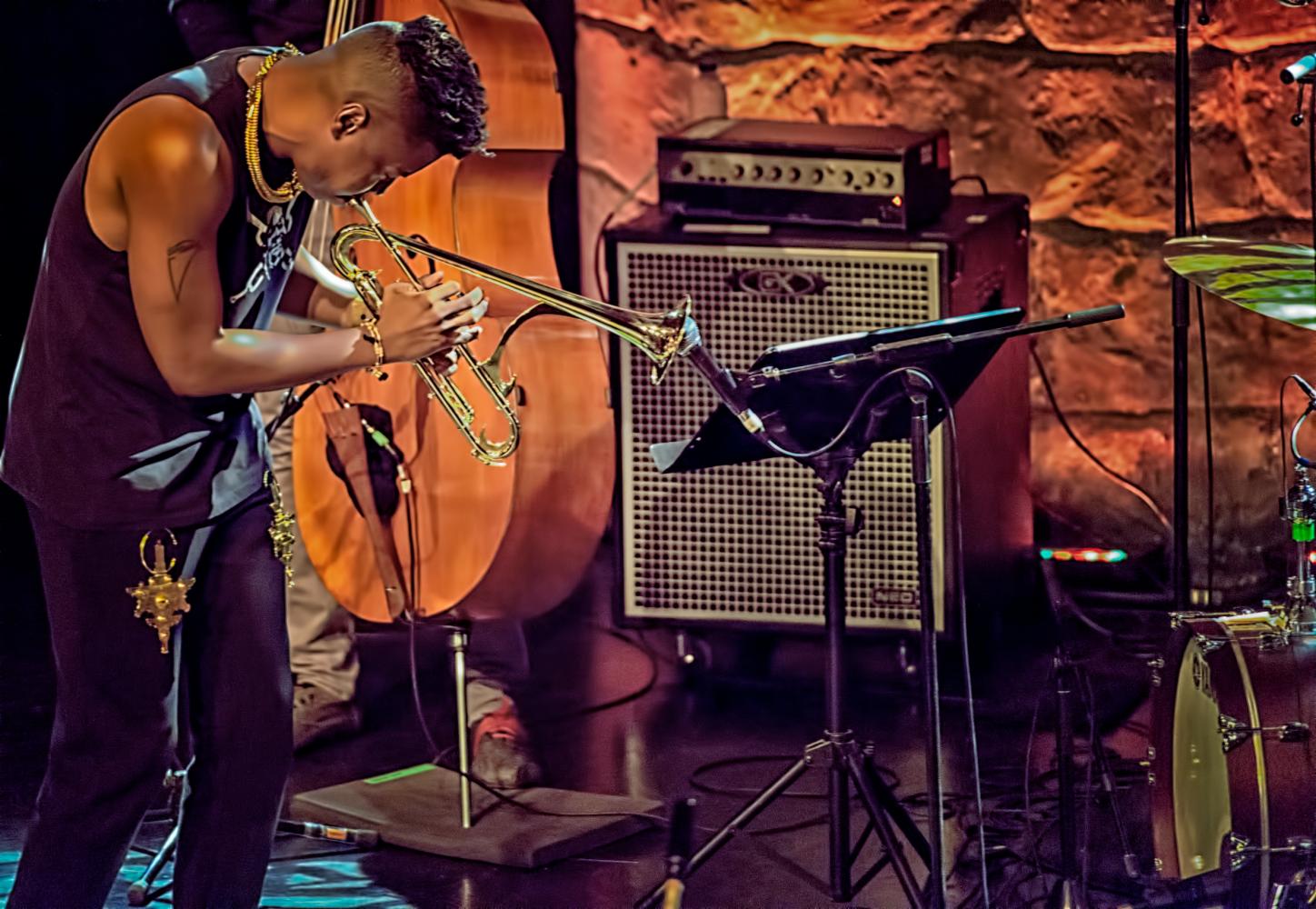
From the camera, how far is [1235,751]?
295cm

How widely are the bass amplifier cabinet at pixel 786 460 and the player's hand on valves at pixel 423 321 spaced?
1.87 meters

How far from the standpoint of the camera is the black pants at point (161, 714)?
8.66ft

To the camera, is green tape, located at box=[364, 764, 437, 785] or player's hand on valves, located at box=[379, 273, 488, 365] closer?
player's hand on valves, located at box=[379, 273, 488, 365]

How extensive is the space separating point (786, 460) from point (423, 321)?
2.06 m

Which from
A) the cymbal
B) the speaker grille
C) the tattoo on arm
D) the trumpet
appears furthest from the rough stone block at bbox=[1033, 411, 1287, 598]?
the tattoo on arm

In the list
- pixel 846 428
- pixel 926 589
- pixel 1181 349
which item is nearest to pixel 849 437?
pixel 846 428

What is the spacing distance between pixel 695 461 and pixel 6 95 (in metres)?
2.89

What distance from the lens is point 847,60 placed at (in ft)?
17.3

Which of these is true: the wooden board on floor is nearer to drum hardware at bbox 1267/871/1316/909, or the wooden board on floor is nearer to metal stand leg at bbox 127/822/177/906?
metal stand leg at bbox 127/822/177/906

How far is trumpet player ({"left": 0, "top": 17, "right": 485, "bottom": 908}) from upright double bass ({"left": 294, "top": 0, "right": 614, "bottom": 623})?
1.05m

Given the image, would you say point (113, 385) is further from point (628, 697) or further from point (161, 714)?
point (628, 697)

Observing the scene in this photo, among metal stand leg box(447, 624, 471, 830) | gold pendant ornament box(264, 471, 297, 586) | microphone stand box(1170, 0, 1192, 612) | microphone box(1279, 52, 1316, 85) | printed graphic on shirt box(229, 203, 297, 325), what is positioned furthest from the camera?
metal stand leg box(447, 624, 471, 830)

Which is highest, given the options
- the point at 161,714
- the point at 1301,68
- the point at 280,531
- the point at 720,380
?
the point at 1301,68

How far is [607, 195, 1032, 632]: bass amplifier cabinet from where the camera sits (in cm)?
438
